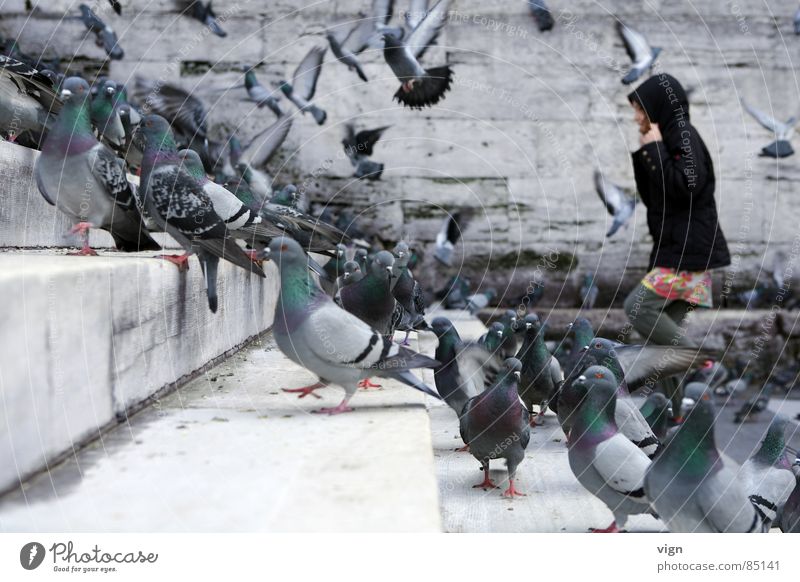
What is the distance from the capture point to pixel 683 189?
9.02 feet

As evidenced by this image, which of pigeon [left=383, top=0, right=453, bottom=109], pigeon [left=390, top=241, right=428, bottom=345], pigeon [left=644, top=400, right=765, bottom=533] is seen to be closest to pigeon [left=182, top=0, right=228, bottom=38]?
pigeon [left=383, top=0, right=453, bottom=109]

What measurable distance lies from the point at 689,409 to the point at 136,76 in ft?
16.8

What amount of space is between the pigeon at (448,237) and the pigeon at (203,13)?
220 cm

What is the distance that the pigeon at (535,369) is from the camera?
327 centimetres

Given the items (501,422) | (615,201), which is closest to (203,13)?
(615,201)

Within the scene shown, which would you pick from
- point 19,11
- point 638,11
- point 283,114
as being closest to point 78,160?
point 283,114

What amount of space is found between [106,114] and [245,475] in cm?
210

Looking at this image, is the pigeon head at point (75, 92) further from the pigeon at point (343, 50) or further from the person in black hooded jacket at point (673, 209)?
the pigeon at point (343, 50)

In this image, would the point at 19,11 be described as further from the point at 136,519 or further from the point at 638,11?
the point at 136,519

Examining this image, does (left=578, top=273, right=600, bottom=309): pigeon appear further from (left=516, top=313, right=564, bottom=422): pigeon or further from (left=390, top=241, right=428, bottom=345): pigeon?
(left=516, top=313, right=564, bottom=422): pigeon

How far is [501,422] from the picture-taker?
261cm

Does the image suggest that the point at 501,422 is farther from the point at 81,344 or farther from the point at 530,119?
the point at 530,119

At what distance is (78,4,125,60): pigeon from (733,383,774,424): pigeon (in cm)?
494

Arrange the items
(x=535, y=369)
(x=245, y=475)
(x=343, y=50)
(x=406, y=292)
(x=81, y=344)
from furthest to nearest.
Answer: (x=343, y=50), (x=406, y=292), (x=535, y=369), (x=81, y=344), (x=245, y=475)
